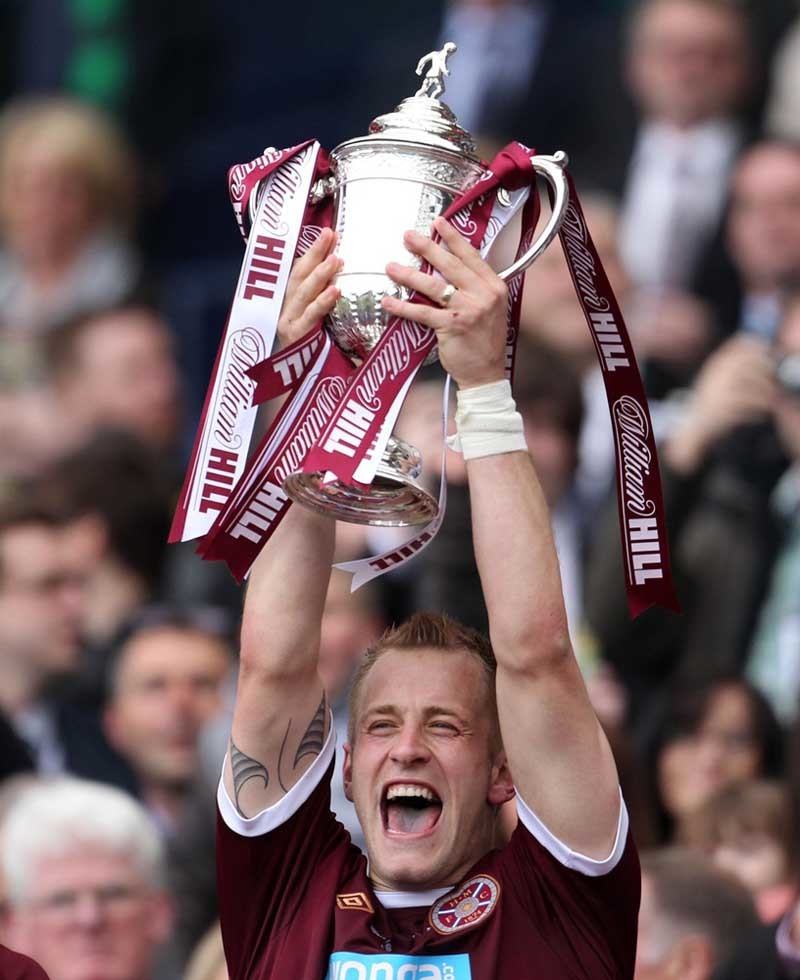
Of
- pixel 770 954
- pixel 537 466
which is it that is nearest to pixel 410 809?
pixel 770 954

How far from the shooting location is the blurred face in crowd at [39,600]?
713 cm

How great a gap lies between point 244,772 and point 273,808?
0.28ft

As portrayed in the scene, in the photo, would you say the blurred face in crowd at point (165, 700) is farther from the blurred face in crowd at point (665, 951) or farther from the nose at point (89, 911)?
the blurred face in crowd at point (665, 951)

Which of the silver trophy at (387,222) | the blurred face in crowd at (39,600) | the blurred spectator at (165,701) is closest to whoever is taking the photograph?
the silver trophy at (387,222)

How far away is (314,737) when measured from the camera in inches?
154

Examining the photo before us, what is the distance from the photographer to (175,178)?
10.9 metres

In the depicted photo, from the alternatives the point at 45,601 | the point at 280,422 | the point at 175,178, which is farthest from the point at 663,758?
the point at 175,178

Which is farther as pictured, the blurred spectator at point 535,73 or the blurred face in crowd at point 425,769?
the blurred spectator at point 535,73

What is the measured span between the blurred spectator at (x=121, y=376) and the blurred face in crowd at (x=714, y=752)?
3.04 metres

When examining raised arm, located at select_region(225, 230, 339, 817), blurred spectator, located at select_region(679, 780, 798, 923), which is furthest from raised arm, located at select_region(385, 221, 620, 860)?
blurred spectator, located at select_region(679, 780, 798, 923)

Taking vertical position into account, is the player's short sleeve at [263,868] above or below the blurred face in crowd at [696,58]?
below

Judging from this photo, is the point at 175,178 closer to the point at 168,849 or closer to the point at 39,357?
the point at 39,357

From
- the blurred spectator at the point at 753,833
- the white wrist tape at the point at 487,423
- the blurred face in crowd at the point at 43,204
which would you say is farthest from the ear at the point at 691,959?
the blurred face in crowd at the point at 43,204

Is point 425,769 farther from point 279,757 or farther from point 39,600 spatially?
point 39,600
